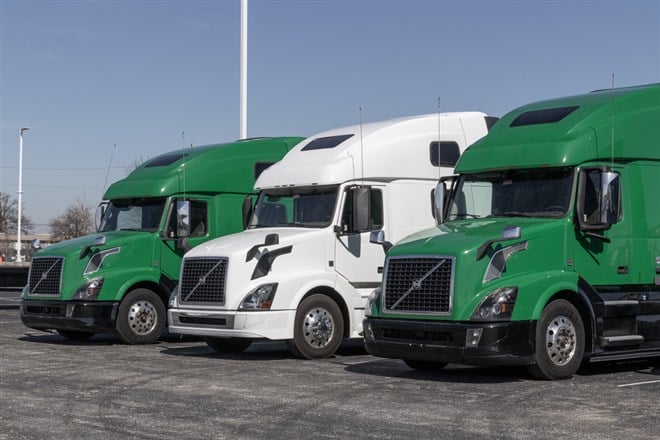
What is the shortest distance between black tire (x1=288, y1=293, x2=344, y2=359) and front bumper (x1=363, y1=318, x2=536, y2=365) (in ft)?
8.94

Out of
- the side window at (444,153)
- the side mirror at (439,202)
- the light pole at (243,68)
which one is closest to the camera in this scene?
the side mirror at (439,202)

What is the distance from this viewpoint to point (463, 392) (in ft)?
38.1

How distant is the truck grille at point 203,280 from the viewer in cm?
1548

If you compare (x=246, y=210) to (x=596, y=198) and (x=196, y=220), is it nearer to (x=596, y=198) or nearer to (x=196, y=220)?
(x=196, y=220)

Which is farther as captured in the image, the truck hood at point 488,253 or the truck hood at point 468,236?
the truck hood at point 468,236

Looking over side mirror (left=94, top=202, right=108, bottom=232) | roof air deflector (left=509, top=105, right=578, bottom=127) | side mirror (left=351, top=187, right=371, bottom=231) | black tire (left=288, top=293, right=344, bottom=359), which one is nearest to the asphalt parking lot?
black tire (left=288, top=293, right=344, bottom=359)

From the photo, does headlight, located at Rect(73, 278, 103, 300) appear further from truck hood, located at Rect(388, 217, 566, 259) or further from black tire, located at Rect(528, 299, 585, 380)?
black tire, located at Rect(528, 299, 585, 380)

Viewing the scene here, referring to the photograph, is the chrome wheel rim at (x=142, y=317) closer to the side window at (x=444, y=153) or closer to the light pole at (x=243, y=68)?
the side window at (x=444, y=153)

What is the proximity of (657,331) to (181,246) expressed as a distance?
8.39m

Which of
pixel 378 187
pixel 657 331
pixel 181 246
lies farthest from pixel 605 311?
pixel 181 246

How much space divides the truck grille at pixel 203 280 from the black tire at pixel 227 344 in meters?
1.22

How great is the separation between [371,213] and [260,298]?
2170 millimetres

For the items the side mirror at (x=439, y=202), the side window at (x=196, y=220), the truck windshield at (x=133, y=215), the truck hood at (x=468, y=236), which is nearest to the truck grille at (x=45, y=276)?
the truck windshield at (x=133, y=215)

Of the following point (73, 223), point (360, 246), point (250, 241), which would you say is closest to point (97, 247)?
point (250, 241)
